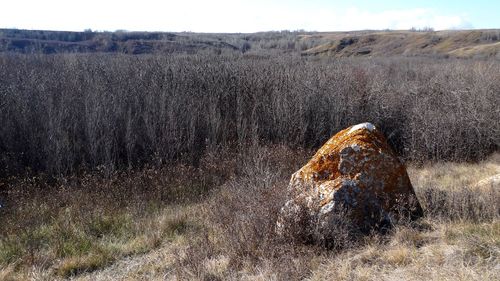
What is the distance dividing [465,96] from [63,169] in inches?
406

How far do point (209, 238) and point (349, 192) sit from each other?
1.64 metres

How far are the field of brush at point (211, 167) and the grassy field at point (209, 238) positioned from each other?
21mm

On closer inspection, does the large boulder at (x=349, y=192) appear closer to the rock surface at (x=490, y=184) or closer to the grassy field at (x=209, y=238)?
the grassy field at (x=209, y=238)

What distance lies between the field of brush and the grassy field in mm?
21

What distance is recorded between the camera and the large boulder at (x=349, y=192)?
4465 mm

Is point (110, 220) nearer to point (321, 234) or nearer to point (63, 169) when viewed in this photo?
point (321, 234)

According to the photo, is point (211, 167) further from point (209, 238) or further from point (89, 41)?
point (89, 41)

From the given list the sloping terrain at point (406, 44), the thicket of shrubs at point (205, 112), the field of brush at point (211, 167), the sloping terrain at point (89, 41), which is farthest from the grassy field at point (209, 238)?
the sloping terrain at point (406, 44)

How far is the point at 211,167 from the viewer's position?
27.9 ft

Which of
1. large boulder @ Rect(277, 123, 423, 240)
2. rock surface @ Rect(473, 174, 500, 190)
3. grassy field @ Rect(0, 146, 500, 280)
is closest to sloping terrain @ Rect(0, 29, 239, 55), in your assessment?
grassy field @ Rect(0, 146, 500, 280)

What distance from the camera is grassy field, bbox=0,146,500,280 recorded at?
153 inches

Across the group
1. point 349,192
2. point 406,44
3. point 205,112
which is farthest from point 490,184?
point 406,44

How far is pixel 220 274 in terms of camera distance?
405 cm

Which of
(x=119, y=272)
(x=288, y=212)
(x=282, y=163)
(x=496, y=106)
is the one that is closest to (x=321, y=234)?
(x=288, y=212)
